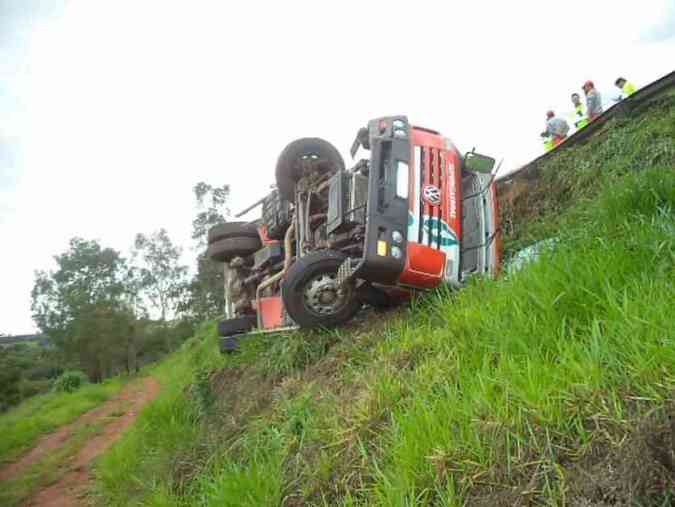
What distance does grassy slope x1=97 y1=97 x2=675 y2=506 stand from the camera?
1604 mm

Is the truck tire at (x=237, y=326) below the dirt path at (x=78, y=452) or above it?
above

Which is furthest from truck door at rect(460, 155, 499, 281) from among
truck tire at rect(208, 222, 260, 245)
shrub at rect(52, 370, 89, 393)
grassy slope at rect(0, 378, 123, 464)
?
shrub at rect(52, 370, 89, 393)

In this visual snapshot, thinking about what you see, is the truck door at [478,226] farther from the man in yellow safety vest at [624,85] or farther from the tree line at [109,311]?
the tree line at [109,311]

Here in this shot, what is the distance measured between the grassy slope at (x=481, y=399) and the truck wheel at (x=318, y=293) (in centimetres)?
17

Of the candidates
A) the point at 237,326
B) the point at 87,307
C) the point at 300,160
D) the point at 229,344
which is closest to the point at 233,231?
the point at 237,326

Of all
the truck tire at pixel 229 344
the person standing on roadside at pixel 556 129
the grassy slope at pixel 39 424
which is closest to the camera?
the truck tire at pixel 229 344

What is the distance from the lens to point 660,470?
1334mm

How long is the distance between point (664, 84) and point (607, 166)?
1.40 metres

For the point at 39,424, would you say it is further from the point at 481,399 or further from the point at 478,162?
the point at 481,399

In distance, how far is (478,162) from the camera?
15.5 feet

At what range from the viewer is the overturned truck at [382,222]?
3938mm

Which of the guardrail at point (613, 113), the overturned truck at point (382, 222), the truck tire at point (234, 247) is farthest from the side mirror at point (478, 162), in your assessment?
the truck tire at point (234, 247)

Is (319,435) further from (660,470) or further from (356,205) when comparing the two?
(356,205)

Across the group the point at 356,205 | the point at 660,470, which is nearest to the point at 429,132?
the point at 356,205
